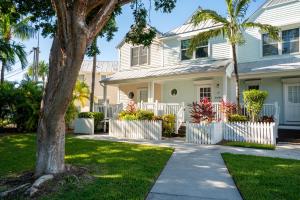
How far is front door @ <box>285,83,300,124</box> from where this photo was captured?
16.1 m

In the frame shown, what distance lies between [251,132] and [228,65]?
441 cm

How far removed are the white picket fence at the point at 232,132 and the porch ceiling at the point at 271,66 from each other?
360 centimetres

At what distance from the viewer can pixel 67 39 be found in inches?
230

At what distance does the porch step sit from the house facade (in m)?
1.49

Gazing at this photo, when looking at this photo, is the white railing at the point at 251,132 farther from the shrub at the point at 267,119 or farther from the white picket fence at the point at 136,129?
the white picket fence at the point at 136,129

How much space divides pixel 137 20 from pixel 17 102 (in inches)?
392

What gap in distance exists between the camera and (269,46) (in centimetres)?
1748

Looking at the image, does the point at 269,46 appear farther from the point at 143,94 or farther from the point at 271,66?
the point at 143,94

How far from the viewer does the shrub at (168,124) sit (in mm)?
14766

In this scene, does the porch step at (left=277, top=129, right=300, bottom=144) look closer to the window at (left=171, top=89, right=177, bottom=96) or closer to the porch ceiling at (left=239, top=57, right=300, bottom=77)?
the porch ceiling at (left=239, top=57, right=300, bottom=77)

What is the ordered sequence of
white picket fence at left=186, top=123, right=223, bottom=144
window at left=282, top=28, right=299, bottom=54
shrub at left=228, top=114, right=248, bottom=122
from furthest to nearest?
window at left=282, top=28, right=299, bottom=54 < shrub at left=228, top=114, right=248, bottom=122 < white picket fence at left=186, top=123, right=223, bottom=144

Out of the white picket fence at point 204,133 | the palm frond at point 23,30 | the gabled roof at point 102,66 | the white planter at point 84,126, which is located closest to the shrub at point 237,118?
the white picket fence at point 204,133

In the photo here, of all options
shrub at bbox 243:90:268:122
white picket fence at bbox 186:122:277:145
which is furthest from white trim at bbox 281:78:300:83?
white picket fence at bbox 186:122:277:145

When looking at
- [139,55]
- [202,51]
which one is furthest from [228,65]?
[139,55]
